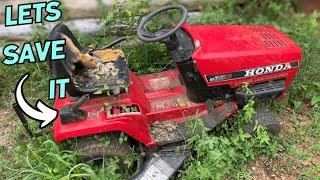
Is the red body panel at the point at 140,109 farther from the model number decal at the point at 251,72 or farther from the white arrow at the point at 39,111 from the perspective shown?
the model number decal at the point at 251,72

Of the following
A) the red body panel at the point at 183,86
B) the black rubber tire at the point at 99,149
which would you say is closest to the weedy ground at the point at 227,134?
the black rubber tire at the point at 99,149

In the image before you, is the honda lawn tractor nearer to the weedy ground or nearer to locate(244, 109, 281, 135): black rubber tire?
locate(244, 109, 281, 135): black rubber tire

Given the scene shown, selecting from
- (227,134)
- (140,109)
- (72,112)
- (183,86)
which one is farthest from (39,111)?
(227,134)

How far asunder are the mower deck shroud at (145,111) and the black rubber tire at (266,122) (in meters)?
0.16

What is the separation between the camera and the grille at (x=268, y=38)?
9.76ft

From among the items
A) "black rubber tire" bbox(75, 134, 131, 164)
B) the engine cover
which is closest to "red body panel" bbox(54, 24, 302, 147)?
the engine cover

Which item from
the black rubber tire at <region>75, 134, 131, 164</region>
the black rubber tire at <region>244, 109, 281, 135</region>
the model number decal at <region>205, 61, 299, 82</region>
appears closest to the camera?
the black rubber tire at <region>75, 134, 131, 164</region>

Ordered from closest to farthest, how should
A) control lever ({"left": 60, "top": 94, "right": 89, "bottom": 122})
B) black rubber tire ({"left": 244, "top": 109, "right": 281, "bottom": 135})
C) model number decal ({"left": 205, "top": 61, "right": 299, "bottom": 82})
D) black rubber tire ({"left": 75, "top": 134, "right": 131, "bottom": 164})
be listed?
control lever ({"left": 60, "top": 94, "right": 89, "bottom": 122}) → black rubber tire ({"left": 75, "top": 134, "right": 131, "bottom": 164}) → model number decal ({"left": 205, "top": 61, "right": 299, "bottom": 82}) → black rubber tire ({"left": 244, "top": 109, "right": 281, "bottom": 135})

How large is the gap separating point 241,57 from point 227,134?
58cm

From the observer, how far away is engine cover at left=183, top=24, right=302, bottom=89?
2.86 m

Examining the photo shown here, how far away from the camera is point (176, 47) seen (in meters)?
2.92

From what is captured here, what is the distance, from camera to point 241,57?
2.87m

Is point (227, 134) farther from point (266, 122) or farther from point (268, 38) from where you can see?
point (268, 38)

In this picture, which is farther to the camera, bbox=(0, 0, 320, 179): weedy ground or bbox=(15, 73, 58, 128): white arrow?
bbox=(15, 73, 58, 128): white arrow
